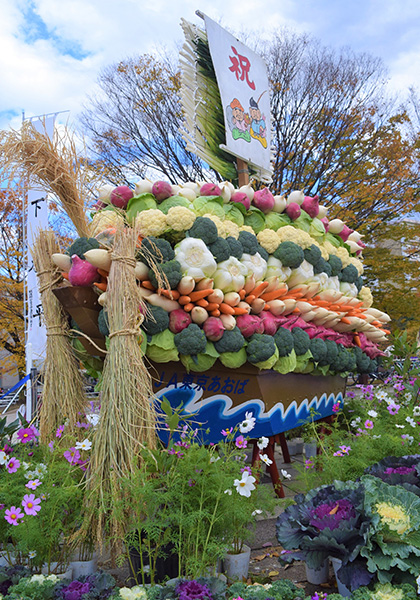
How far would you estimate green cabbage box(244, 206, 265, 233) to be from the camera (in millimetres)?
3705

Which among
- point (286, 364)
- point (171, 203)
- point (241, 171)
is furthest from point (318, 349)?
point (241, 171)

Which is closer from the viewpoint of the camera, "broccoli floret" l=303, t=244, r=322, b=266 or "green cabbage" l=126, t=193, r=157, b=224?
"green cabbage" l=126, t=193, r=157, b=224

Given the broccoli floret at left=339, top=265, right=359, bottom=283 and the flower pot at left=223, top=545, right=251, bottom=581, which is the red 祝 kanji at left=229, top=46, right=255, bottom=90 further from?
the flower pot at left=223, top=545, right=251, bottom=581

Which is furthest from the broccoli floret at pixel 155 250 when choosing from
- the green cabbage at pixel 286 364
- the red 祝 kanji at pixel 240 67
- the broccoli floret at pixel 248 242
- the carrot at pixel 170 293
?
the red 祝 kanji at pixel 240 67

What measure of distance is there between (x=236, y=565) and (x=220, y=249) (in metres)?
1.80

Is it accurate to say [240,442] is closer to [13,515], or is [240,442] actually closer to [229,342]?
[229,342]

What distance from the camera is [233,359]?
10.2ft

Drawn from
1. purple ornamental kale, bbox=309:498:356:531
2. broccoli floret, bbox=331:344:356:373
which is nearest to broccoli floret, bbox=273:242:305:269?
broccoli floret, bbox=331:344:356:373

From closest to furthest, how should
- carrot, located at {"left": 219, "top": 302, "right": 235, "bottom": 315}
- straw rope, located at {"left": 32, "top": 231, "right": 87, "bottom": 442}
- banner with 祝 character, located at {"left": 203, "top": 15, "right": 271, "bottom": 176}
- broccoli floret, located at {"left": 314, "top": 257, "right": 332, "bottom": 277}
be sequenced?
straw rope, located at {"left": 32, "top": 231, "right": 87, "bottom": 442} < carrot, located at {"left": 219, "top": 302, "right": 235, "bottom": 315} < broccoli floret, located at {"left": 314, "top": 257, "right": 332, "bottom": 277} < banner with 祝 character, located at {"left": 203, "top": 15, "right": 271, "bottom": 176}

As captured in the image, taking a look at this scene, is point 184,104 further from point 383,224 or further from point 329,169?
point 383,224

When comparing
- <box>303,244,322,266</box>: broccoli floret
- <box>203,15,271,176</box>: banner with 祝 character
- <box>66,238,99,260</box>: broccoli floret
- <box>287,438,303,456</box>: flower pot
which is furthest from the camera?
<box>287,438,303,456</box>: flower pot

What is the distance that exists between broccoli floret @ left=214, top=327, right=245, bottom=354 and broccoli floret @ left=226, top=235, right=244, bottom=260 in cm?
53

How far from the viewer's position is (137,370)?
2529mm

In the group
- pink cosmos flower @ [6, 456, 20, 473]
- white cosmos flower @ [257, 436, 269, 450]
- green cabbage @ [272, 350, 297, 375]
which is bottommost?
pink cosmos flower @ [6, 456, 20, 473]
